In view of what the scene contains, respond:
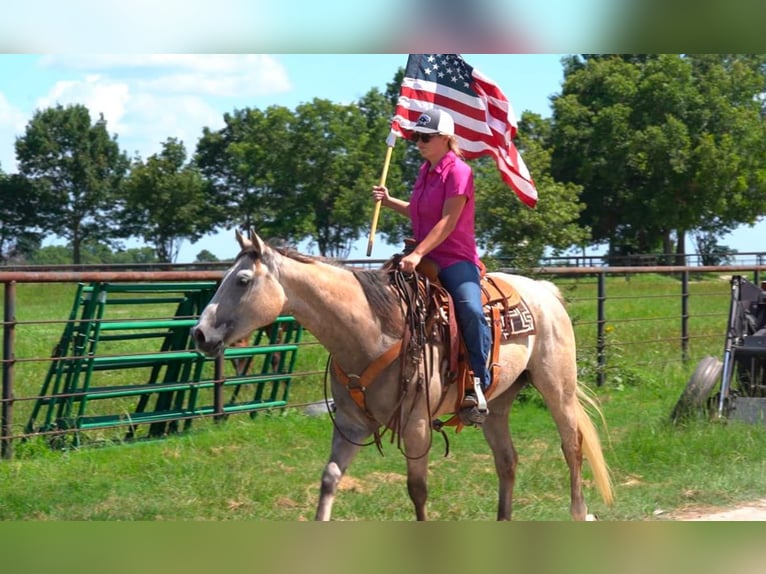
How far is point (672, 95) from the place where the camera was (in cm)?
5350

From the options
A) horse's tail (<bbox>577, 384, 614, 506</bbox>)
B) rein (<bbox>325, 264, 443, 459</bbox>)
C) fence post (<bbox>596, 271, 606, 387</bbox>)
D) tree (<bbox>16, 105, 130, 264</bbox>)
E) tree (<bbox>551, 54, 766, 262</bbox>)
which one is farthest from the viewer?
tree (<bbox>16, 105, 130, 264</bbox>)

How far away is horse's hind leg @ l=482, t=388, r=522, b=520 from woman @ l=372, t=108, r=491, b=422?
85 cm

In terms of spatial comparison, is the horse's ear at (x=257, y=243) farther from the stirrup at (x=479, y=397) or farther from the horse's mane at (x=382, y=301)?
the stirrup at (x=479, y=397)

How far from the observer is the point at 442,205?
243 inches

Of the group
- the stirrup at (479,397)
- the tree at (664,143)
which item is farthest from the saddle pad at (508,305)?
the tree at (664,143)

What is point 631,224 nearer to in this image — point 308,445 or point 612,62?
point 612,62

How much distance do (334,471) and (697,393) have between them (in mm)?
5568

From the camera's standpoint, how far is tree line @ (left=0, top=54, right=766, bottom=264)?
52.5m

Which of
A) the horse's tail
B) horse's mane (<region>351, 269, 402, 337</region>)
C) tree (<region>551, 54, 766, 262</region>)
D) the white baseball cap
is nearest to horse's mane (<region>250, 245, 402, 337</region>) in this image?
horse's mane (<region>351, 269, 402, 337</region>)

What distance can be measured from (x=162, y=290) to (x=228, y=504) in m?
2.97

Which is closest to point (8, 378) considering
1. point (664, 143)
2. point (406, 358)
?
point (406, 358)

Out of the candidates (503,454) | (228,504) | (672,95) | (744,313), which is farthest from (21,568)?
(672,95)

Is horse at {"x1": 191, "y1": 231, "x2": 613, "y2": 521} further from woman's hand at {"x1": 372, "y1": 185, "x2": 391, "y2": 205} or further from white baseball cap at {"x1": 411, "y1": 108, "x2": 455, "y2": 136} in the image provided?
white baseball cap at {"x1": 411, "y1": 108, "x2": 455, "y2": 136}

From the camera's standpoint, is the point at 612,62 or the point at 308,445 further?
the point at 612,62
